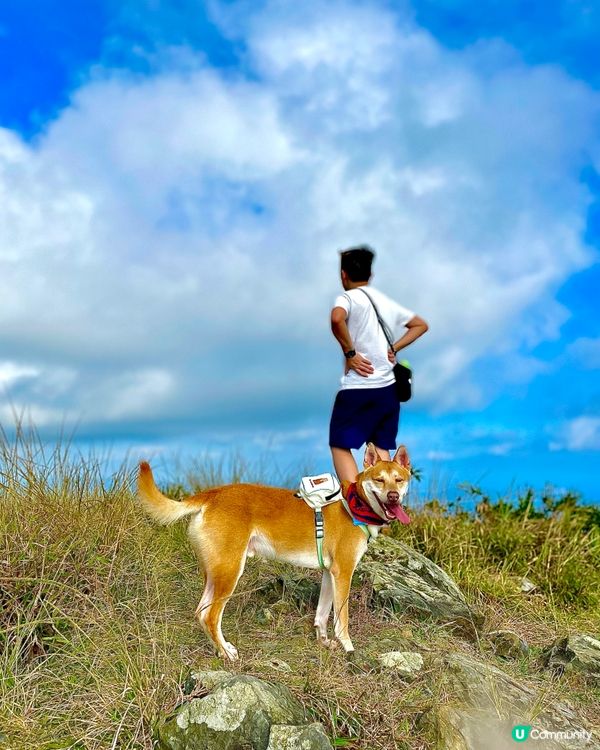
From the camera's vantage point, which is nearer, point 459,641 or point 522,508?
point 459,641

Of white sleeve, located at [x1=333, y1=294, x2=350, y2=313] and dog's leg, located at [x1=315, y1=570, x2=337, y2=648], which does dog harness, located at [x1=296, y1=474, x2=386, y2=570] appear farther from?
white sleeve, located at [x1=333, y1=294, x2=350, y2=313]

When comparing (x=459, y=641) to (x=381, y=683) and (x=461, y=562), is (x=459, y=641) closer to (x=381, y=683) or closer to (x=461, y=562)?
(x=381, y=683)

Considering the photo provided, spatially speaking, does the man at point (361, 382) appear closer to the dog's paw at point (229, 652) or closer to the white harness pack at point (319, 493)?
the white harness pack at point (319, 493)

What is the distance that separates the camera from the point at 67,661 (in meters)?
6.14

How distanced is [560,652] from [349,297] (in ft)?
13.3

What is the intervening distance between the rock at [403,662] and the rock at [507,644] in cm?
187

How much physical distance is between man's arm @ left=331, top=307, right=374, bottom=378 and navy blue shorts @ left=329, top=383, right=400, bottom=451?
22cm

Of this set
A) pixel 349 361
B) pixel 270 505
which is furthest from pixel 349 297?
pixel 270 505

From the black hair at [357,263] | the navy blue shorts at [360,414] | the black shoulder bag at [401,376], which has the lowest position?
the navy blue shorts at [360,414]

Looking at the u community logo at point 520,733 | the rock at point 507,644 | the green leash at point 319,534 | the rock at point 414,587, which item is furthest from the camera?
the rock at point 414,587

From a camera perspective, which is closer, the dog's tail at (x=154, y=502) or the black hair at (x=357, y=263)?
the dog's tail at (x=154, y=502)

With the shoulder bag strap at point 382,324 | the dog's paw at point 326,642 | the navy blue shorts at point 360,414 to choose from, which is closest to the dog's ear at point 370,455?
the dog's paw at point 326,642

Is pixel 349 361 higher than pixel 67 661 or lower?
higher

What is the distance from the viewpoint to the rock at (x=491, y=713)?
Result: 17.1 ft
